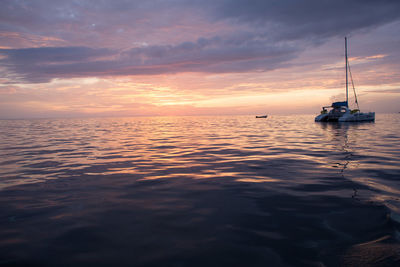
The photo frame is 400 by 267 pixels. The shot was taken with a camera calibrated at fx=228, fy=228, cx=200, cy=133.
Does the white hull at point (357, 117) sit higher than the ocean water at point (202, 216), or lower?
higher

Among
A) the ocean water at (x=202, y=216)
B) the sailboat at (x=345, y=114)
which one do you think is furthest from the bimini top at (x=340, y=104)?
the ocean water at (x=202, y=216)

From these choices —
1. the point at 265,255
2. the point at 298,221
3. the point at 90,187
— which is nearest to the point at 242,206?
the point at 298,221

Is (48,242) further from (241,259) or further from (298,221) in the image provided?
(298,221)

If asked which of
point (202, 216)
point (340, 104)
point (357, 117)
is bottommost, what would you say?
point (202, 216)

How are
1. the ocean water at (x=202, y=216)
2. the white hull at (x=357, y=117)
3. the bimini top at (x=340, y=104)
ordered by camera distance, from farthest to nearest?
the bimini top at (x=340, y=104) → the white hull at (x=357, y=117) → the ocean water at (x=202, y=216)

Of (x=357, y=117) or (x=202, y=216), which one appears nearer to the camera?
(x=202, y=216)

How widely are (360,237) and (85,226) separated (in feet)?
15.1

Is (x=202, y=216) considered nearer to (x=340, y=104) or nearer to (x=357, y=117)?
(x=357, y=117)

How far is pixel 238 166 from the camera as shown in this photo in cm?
902

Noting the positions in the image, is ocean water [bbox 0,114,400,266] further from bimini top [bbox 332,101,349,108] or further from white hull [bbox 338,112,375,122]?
bimini top [bbox 332,101,349,108]

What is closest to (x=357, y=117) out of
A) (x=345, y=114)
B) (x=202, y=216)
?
(x=345, y=114)

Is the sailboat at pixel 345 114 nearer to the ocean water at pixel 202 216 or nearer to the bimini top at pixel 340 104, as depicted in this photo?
the bimini top at pixel 340 104

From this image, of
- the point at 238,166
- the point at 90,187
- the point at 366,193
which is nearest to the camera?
the point at 366,193

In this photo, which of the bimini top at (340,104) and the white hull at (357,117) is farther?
the bimini top at (340,104)
